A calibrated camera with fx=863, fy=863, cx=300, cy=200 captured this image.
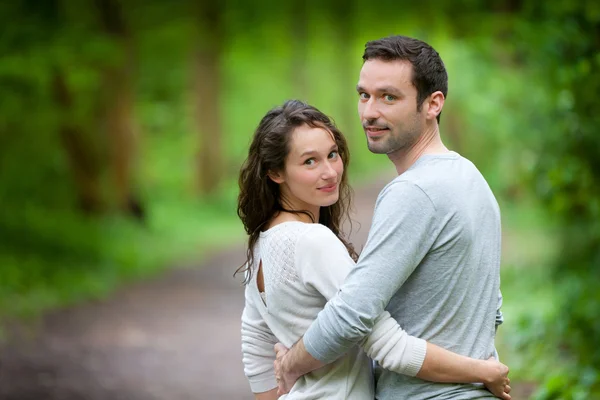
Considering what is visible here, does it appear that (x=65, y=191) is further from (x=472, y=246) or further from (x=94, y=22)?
(x=472, y=246)

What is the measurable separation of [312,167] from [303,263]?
374 millimetres

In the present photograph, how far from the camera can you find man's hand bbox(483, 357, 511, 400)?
256cm

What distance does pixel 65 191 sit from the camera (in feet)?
55.9

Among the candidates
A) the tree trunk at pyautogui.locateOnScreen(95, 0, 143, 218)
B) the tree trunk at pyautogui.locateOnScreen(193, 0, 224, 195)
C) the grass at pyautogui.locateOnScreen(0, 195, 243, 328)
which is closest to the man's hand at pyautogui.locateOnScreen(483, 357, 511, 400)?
the grass at pyautogui.locateOnScreen(0, 195, 243, 328)

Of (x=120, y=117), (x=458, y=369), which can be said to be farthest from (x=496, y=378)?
(x=120, y=117)

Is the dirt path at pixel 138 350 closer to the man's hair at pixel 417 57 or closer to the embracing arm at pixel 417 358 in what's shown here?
A: the embracing arm at pixel 417 358

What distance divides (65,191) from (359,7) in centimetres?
1303

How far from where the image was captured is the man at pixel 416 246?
246 centimetres

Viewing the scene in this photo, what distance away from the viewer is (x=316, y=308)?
8.93 ft

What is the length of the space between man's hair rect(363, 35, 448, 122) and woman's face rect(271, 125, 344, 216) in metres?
0.35

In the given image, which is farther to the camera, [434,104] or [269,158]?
[269,158]

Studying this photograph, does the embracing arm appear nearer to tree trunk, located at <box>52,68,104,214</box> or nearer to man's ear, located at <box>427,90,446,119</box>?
man's ear, located at <box>427,90,446,119</box>

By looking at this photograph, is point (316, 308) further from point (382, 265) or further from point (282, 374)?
point (382, 265)

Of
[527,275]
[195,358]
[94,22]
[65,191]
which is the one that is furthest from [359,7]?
[195,358]
